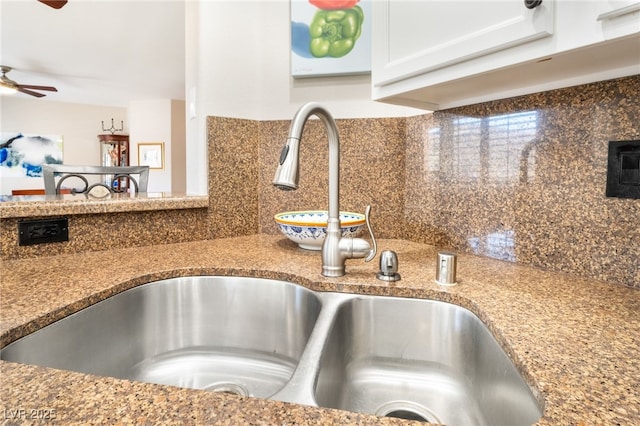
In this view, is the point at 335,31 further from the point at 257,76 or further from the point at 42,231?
the point at 42,231

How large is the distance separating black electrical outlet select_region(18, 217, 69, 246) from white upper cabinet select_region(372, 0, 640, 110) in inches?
35.5

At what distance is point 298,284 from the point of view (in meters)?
0.83

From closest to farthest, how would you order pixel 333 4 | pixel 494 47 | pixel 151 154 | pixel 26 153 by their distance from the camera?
pixel 494 47 → pixel 333 4 → pixel 151 154 → pixel 26 153

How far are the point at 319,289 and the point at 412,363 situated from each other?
242 millimetres

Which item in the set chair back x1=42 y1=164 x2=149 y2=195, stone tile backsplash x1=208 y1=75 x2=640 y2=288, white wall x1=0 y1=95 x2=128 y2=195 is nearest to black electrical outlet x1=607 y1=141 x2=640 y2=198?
stone tile backsplash x1=208 y1=75 x2=640 y2=288

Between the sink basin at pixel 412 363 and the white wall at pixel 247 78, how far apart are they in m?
0.73

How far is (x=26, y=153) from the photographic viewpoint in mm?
6219

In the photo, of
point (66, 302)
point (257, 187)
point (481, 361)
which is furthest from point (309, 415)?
point (257, 187)

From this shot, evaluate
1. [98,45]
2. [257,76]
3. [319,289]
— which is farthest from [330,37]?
[98,45]

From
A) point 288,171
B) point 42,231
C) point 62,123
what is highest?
point 62,123

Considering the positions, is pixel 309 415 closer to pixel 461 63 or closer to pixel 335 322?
pixel 335 322

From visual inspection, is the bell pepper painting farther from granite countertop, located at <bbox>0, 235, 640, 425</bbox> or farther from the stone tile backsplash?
granite countertop, located at <bbox>0, 235, 640, 425</bbox>

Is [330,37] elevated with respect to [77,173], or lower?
elevated

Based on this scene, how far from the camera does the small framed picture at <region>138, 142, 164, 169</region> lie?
5.80m
